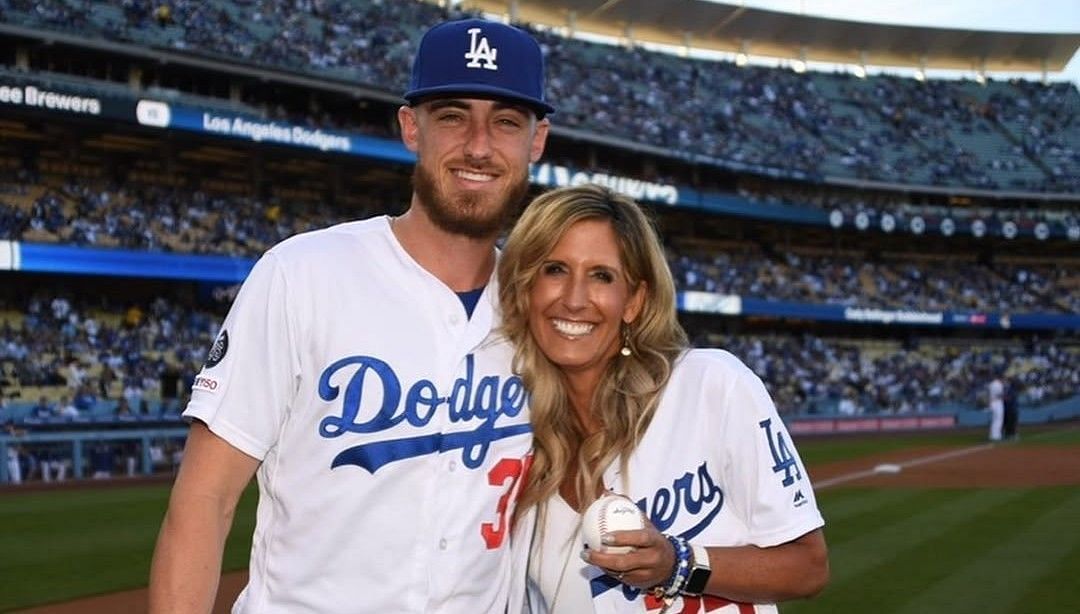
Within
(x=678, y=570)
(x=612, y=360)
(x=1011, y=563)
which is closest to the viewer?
(x=678, y=570)

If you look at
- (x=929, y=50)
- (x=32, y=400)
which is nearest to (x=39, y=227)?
(x=32, y=400)

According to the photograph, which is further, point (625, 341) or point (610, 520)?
point (625, 341)

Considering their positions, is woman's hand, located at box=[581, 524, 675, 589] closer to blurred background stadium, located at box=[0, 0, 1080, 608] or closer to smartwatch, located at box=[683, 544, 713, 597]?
smartwatch, located at box=[683, 544, 713, 597]

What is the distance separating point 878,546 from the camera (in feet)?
36.9

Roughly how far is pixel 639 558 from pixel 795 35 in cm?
5938

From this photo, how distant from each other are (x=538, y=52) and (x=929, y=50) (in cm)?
6400

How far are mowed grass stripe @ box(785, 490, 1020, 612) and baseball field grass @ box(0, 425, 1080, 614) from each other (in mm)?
13

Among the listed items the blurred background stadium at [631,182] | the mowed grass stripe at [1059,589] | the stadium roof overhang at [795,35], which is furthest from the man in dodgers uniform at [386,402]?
the stadium roof overhang at [795,35]

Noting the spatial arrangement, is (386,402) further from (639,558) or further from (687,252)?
(687,252)

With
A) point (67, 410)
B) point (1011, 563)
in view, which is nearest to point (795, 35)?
point (67, 410)

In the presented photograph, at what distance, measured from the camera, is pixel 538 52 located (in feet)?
9.80

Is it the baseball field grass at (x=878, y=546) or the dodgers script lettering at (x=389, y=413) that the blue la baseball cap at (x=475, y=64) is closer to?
the dodgers script lettering at (x=389, y=413)

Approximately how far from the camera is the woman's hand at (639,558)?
8.61 ft

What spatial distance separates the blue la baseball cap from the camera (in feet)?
9.29
